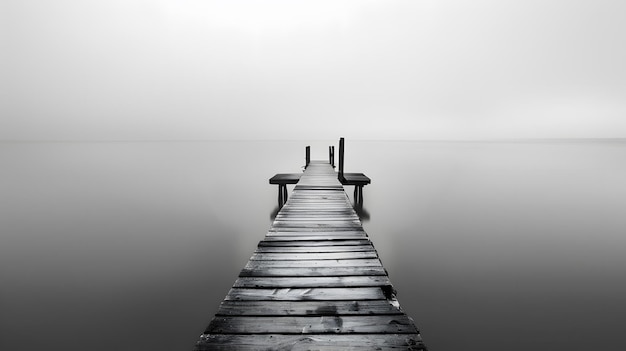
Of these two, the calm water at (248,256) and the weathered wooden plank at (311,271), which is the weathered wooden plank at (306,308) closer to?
the weathered wooden plank at (311,271)

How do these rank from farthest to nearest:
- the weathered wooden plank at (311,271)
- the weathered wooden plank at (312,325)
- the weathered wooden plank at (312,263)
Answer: the weathered wooden plank at (312,263) < the weathered wooden plank at (311,271) < the weathered wooden plank at (312,325)

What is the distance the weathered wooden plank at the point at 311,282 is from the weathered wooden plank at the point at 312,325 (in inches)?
27.6

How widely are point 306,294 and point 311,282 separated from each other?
32 cm

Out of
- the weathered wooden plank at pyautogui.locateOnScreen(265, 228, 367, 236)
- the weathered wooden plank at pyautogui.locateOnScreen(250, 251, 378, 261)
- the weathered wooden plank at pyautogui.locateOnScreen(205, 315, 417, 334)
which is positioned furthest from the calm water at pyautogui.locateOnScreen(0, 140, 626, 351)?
the weathered wooden plank at pyautogui.locateOnScreen(205, 315, 417, 334)

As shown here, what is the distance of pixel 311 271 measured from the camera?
14.1 feet

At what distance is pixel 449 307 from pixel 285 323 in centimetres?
598

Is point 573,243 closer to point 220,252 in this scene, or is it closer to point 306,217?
point 306,217

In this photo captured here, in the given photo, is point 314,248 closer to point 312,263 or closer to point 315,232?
point 312,263

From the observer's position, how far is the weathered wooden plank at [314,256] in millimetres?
4816

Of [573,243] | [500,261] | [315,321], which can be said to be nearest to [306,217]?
[315,321]

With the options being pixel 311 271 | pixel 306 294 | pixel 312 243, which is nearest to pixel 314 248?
pixel 312 243

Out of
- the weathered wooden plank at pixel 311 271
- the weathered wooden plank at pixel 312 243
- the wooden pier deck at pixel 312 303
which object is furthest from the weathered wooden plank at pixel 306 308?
the weathered wooden plank at pixel 312 243

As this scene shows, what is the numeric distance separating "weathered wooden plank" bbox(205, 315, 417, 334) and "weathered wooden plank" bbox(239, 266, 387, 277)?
3.42ft

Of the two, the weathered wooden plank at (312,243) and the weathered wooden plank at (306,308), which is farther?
the weathered wooden plank at (312,243)
